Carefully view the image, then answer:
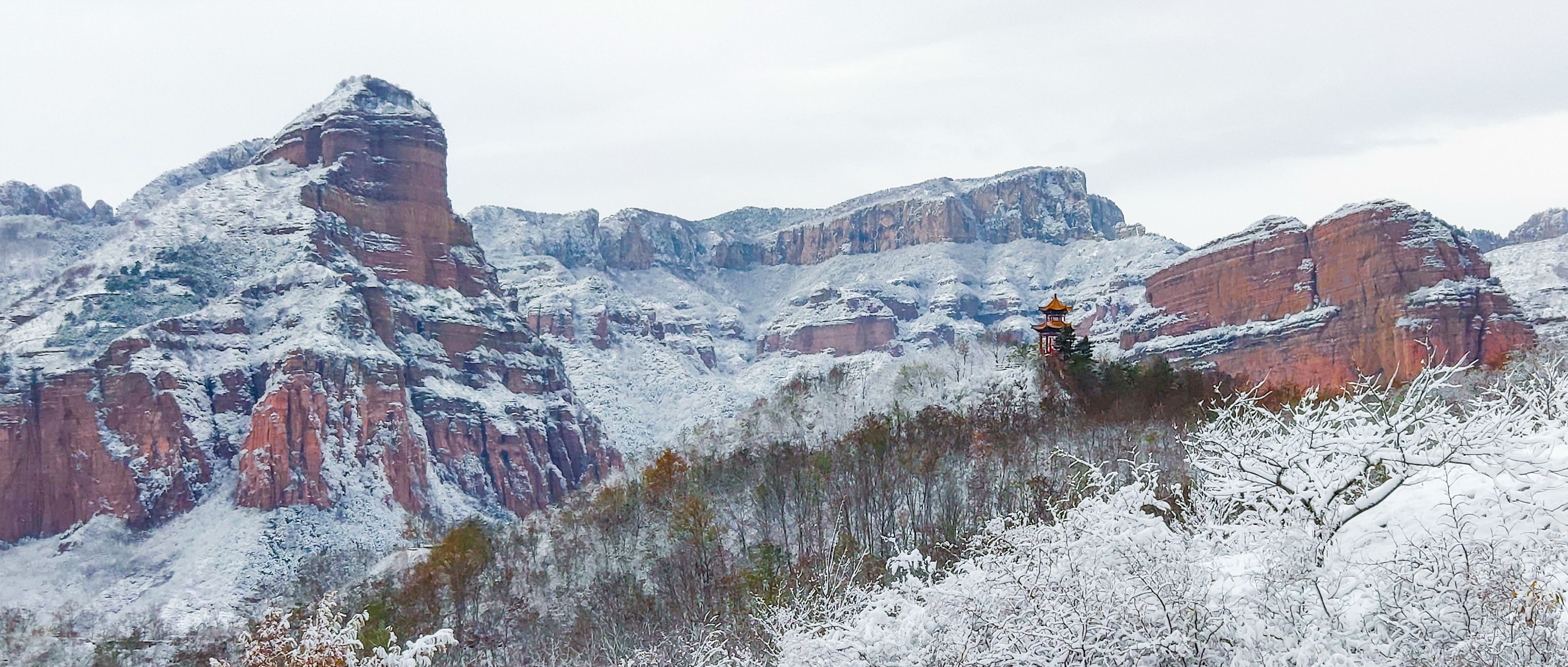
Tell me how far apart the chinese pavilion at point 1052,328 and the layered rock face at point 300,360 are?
76.9m

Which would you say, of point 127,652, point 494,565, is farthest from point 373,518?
point 494,565

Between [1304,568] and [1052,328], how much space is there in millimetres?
66185

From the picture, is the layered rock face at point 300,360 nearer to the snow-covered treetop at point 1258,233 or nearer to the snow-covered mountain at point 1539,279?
the snow-covered treetop at point 1258,233

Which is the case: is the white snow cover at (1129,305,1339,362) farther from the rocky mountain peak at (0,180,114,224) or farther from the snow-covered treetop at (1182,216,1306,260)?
the rocky mountain peak at (0,180,114,224)

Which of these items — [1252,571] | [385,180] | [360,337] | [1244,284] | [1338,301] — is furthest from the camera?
[385,180]

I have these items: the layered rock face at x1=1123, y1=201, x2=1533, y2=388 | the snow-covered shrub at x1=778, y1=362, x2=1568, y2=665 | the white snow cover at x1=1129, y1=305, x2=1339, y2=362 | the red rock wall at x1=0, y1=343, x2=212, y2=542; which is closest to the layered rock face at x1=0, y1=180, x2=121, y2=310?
the red rock wall at x1=0, y1=343, x2=212, y2=542

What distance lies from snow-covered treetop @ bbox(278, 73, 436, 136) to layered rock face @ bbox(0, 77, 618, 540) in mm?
320

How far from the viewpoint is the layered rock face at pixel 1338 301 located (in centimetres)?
10962

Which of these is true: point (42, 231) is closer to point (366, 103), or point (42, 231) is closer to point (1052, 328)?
point (366, 103)

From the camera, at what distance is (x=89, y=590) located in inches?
4318

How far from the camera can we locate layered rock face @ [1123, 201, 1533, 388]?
109625 mm

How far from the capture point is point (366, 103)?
16750 centimetres

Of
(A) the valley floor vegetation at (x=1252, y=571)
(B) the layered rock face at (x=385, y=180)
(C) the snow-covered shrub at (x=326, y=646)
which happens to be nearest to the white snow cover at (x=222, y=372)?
(B) the layered rock face at (x=385, y=180)

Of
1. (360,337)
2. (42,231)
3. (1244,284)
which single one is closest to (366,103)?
(360,337)
